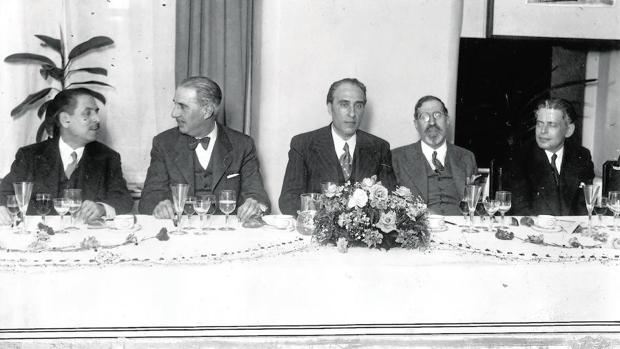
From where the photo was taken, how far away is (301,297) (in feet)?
8.23

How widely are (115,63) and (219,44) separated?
2.60 feet

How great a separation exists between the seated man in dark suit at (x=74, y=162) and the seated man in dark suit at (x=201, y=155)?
0.82 ft

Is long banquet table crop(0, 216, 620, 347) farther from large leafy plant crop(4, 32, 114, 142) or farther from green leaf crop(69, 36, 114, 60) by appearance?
green leaf crop(69, 36, 114, 60)

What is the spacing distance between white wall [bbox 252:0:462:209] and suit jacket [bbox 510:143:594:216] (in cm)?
98

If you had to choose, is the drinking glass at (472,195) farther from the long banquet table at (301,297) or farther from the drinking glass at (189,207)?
the drinking glass at (189,207)

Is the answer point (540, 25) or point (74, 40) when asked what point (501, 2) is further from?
point (74, 40)

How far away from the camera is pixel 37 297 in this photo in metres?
2.40

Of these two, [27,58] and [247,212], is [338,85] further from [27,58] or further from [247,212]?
[27,58]

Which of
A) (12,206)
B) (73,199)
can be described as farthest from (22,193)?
(73,199)

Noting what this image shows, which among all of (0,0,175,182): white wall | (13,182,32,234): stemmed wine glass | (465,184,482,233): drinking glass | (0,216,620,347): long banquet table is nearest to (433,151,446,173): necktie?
(465,184,482,233): drinking glass

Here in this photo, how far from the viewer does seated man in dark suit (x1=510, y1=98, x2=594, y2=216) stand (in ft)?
14.2

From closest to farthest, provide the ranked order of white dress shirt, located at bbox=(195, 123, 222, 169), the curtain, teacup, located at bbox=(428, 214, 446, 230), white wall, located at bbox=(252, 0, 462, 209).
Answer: teacup, located at bbox=(428, 214, 446, 230) → white dress shirt, located at bbox=(195, 123, 222, 169) → the curtain → white wall, located at bbox=(252, 0, 462, 209)

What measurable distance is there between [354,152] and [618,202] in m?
1.74

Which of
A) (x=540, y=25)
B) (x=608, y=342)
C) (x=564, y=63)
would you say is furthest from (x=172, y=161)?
(x=564, y=63)
